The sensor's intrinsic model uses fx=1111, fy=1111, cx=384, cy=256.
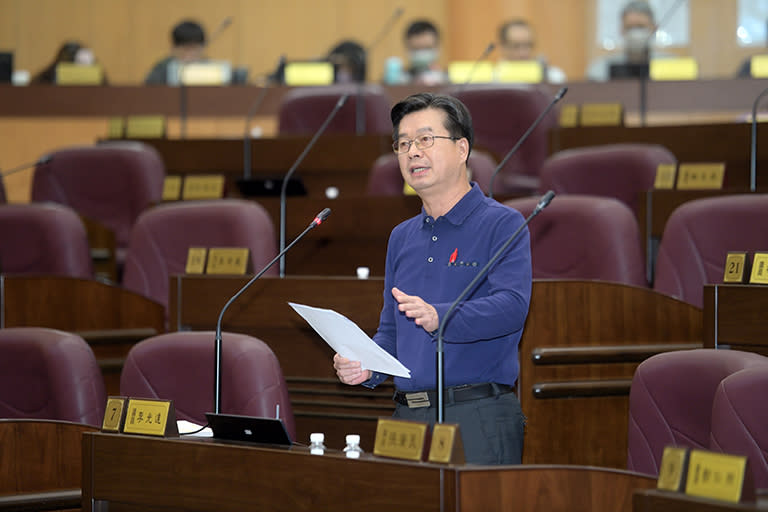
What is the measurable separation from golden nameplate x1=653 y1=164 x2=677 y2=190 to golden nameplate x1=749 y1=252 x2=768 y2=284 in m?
1.08

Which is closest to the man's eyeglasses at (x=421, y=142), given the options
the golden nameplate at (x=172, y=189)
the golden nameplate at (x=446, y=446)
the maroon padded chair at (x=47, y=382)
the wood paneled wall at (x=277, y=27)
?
the golden nameplate at (x=446, y=446)

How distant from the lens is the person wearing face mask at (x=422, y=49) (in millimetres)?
6297

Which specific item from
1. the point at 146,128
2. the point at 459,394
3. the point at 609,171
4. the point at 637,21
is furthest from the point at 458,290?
the point at 637,21

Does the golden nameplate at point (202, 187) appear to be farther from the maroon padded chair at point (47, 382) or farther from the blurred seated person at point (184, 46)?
the blurred seated person at point (184, 46)

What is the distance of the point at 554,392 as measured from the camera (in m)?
2.63

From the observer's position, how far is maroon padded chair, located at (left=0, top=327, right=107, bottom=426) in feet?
8.25

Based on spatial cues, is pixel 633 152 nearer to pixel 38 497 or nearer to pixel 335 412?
pixel 335 412

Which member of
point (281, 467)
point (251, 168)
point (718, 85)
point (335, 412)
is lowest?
point (335, 412)

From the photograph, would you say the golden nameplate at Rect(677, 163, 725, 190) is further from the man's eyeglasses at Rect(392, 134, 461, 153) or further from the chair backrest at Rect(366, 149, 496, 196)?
the man's eyeglasses at Rect(392, 134, 461, 153)

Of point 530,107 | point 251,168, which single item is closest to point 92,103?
point 251,168

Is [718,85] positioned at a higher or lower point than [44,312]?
higher

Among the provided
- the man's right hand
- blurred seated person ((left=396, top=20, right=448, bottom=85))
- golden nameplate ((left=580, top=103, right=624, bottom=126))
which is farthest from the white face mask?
the man's right hand

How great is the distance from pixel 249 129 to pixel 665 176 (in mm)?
2739

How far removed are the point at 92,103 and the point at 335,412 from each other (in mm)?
3458
